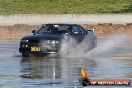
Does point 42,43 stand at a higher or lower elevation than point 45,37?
lower

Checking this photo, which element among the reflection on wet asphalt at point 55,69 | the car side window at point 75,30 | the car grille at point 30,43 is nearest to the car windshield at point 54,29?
the car side window at point 75,30

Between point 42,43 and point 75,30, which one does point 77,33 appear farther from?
point 42,43

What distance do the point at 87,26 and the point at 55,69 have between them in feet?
98.3

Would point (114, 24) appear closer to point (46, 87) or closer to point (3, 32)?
point (3, 32)

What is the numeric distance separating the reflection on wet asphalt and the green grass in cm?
3450

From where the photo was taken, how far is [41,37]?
2773 centimetres

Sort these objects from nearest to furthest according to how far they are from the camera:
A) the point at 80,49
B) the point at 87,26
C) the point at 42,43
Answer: the point at 42,43
the point at 80,49
the point at 87,26

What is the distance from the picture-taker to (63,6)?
67750 millimetres

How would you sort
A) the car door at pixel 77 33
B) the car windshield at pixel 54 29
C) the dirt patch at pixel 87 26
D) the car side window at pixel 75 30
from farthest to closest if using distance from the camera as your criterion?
the dirt patch at pixel 87 26, the car side window at pixel 75 30, the car door at pixel 77 33, the car windshield at pixel 54 29

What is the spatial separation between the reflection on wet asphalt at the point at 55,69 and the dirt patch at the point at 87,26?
18.7 meters

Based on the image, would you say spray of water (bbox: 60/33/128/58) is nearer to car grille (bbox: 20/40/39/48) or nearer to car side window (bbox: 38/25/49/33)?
car grille (bbox: 20/40/39/48)

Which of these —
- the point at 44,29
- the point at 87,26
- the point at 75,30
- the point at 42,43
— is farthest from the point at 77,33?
the point at 87,26

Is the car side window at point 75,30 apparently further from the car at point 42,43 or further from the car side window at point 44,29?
the car side window at point 44,29

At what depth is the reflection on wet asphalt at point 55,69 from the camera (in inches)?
679
